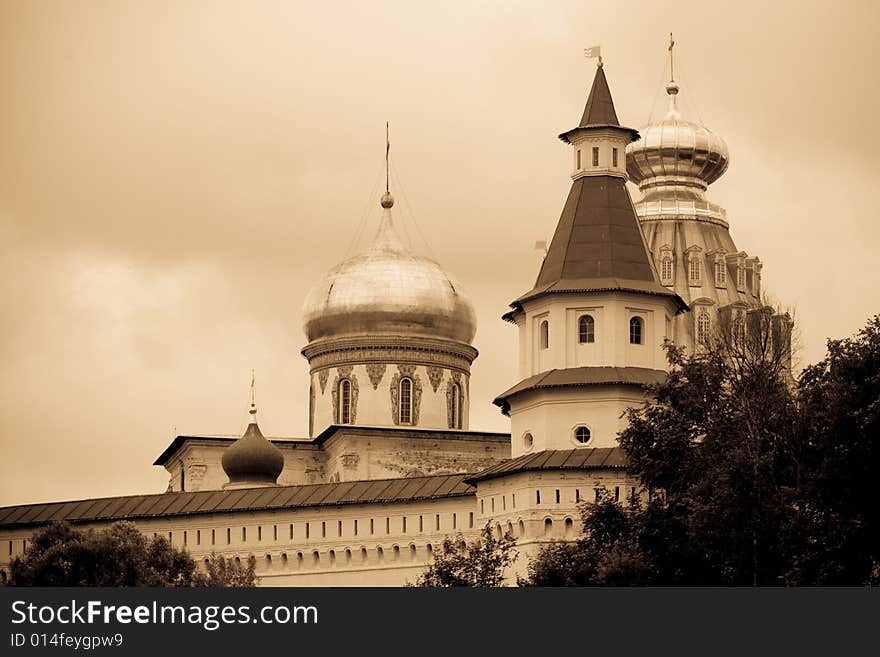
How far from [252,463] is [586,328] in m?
13.3

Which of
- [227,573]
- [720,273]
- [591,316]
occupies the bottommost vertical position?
[227,573]

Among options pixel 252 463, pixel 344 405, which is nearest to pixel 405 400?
pixel 344 405

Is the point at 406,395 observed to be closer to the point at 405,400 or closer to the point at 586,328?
the point at 405,400

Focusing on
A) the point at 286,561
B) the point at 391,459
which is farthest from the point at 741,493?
the point at 391,459

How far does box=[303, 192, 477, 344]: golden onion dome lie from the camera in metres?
79.0

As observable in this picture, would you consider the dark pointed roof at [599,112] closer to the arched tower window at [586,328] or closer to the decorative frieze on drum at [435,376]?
the arched tower window at [586,328]

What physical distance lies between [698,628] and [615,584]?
13049mm

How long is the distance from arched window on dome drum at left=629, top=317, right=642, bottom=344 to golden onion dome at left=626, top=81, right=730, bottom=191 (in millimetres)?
27234

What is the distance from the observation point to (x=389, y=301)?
3113 inches

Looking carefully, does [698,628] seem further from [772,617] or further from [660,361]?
[660,361]

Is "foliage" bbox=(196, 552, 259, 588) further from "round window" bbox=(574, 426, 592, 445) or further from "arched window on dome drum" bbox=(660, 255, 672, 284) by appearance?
"arched window on dome drum" bbox=(660, 255, 672, 284)

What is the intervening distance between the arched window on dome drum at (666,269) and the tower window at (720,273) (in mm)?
1482

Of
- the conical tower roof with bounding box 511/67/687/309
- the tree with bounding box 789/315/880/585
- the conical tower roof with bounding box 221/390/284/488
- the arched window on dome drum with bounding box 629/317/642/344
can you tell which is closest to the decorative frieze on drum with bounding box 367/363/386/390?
the conical tower roof with bounding box 221/390/284/488

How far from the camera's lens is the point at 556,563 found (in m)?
52.0
